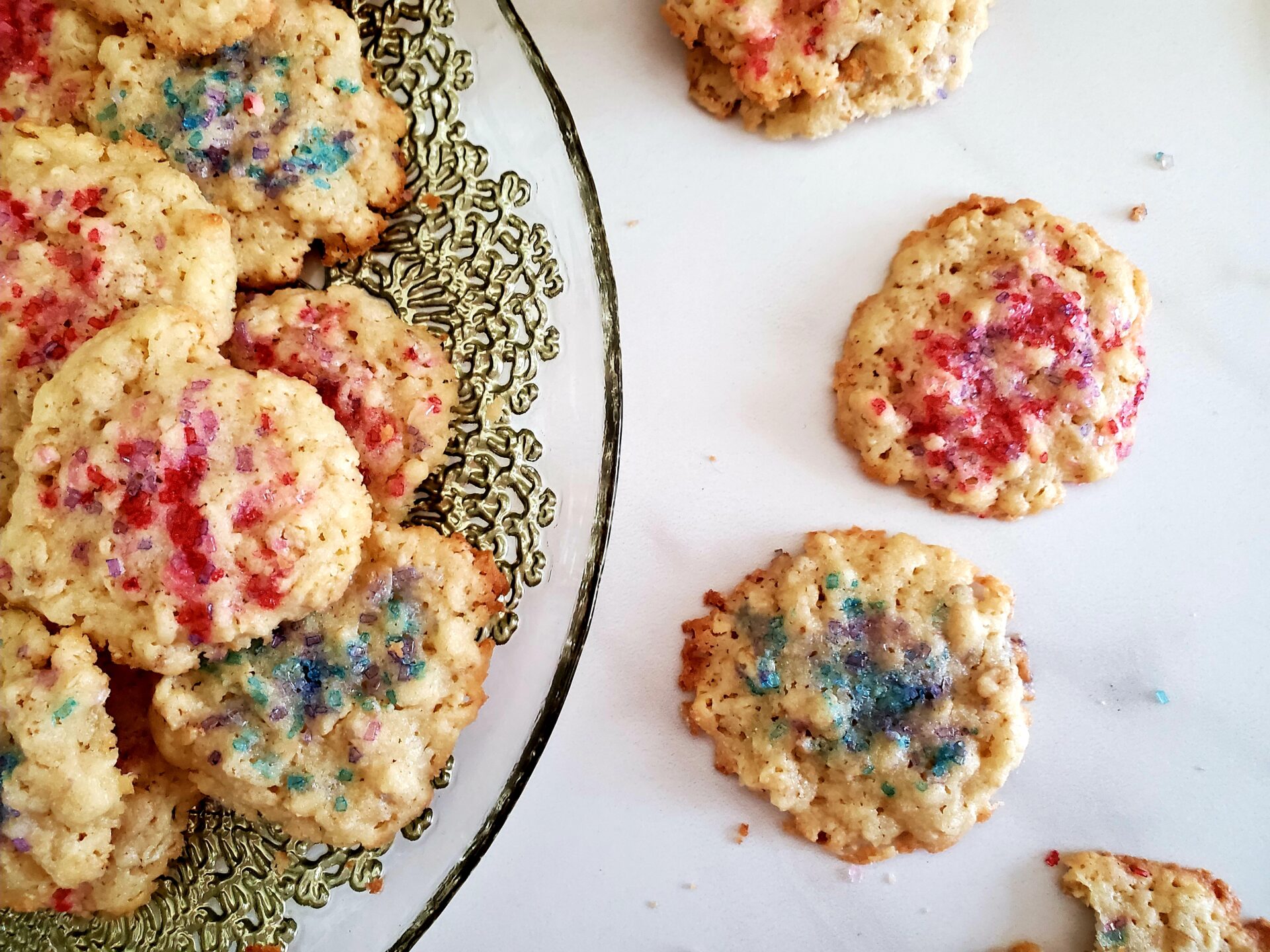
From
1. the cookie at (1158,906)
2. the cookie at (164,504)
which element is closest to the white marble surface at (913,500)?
the cookie at (1158,906)

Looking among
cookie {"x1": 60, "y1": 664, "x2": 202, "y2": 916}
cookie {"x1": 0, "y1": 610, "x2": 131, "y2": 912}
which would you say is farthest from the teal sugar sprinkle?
cookie {"x1": 60, "y1": 664, "x2": 202, "y2": 916}

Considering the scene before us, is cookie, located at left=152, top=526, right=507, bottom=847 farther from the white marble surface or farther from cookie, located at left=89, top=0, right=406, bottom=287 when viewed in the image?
cookie, located at left=89, top=0, right=406, bottom=287

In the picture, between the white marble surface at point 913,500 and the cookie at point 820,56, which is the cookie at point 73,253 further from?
the cookie at point 820,56

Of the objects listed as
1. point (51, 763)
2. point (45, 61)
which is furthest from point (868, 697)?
point (45, 61)

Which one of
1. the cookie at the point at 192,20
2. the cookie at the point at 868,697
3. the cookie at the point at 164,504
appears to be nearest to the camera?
the cookie at the point at 164,504

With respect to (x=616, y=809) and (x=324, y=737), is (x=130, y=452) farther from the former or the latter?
(x=616, y=809)
